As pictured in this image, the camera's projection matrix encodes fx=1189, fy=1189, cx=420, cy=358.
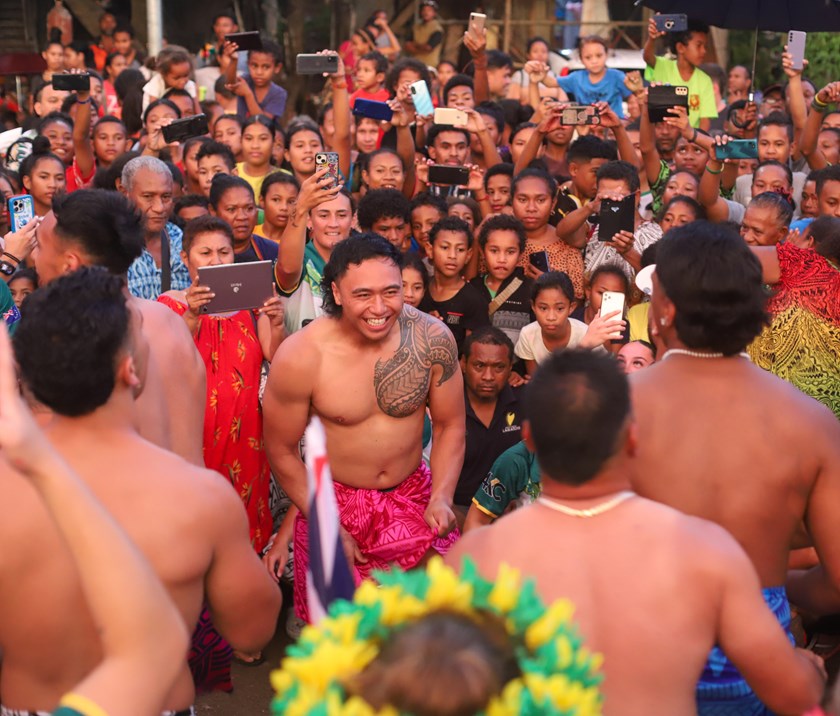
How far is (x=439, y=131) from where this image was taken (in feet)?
26.2

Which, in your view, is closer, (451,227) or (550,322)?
(550,322)

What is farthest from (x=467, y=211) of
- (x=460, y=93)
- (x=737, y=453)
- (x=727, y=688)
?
(x=727, y=688)

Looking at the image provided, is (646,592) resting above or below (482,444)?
above

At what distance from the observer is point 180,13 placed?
1739cm

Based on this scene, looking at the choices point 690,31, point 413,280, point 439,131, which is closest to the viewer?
point 413,280

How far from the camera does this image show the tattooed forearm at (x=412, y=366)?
4.81 m

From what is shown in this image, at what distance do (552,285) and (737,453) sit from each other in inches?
124

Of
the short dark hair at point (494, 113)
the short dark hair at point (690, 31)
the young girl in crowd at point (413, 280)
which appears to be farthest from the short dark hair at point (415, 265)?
the short dark hair at point (690, 31)

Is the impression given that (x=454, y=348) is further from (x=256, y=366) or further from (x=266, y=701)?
(x=266, y=701)

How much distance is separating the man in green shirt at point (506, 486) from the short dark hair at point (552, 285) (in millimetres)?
1474

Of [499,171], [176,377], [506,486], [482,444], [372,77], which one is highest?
[372,77]

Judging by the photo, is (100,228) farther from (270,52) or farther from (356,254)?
(270,52)

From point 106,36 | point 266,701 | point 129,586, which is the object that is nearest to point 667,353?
point 129,586

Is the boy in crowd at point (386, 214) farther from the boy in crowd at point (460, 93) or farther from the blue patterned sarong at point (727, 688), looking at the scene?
the blue patterned sarong at point (727, 688)
